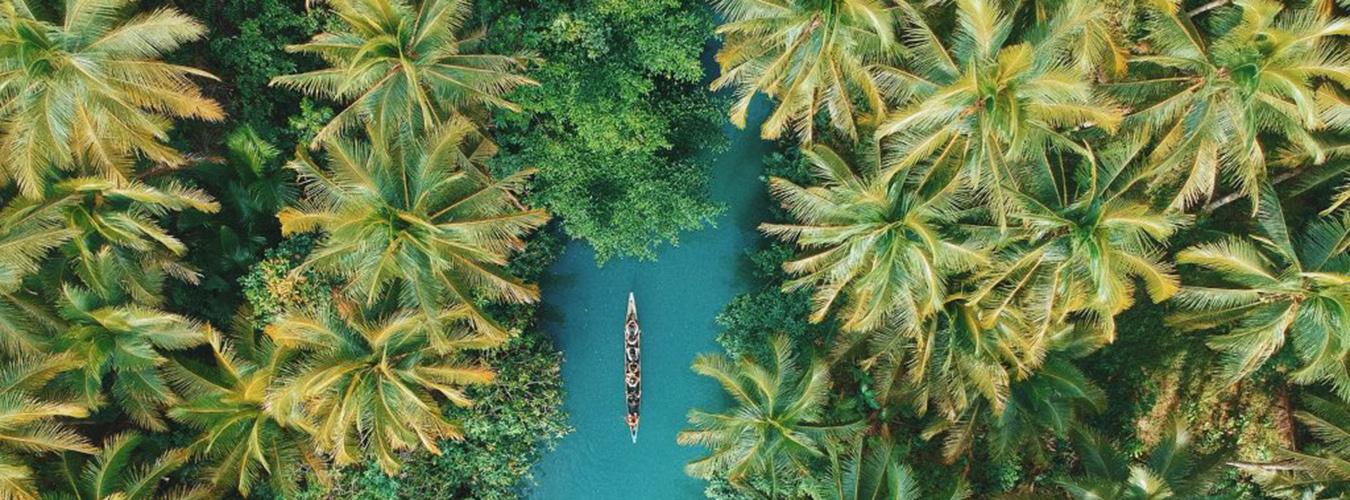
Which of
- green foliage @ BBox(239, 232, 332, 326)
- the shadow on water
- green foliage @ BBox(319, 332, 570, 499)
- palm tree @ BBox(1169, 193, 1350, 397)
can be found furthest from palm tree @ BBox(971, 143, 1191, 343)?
green foliage @ BBox(239, 232, 332, 326)

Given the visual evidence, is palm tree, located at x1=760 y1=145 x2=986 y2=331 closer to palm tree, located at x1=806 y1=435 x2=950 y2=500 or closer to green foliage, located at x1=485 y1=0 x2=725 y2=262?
palm tree, located at x1=806 y1=435 x2=950 y2=500

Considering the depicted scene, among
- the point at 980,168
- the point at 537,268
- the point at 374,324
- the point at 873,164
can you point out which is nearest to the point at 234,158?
the point at 374,324

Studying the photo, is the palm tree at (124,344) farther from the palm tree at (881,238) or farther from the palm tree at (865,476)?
the palm tree at (865,476)

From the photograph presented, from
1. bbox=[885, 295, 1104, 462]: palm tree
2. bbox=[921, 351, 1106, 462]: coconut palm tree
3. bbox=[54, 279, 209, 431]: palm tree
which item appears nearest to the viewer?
bbox=[54, 279, 209, 431]: palm tree

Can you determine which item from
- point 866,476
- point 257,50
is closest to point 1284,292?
point 866,476

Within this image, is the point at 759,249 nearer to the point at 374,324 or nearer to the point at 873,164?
the point at 873,164

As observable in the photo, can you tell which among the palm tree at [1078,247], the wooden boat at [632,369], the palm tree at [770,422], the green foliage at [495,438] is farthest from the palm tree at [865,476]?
the green foliage at [495,438]
